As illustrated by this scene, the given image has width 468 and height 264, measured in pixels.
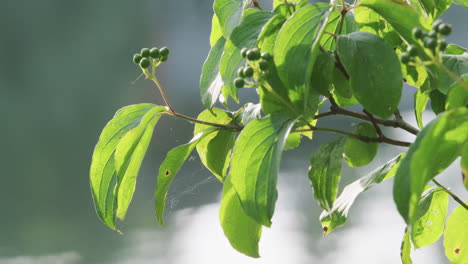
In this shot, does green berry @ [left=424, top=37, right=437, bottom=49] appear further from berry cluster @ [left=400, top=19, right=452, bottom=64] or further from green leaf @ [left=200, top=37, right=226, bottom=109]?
green leaf @ [left=200, top=37, right=226, bottom=109]

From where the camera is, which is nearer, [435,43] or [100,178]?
[435,43]

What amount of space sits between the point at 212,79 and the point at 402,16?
16 cm

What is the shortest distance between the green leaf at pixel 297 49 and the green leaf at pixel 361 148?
13 cm

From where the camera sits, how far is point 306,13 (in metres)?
0.43

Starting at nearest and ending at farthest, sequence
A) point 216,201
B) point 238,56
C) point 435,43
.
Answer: point 435,43, point 238,56, point 216,201

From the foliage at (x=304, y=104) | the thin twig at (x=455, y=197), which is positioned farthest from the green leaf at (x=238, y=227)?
the thin twig at (x=455, y=197)

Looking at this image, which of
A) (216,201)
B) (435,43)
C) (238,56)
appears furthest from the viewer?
(216,201)

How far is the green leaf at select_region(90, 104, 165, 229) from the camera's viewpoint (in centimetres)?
54

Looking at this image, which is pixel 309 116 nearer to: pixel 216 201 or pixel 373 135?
pixel 373 135

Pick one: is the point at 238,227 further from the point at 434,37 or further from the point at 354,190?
the point at 434,37

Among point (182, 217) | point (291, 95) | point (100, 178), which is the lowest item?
point (182, 217)

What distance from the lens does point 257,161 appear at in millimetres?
440

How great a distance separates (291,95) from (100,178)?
0.21 meters

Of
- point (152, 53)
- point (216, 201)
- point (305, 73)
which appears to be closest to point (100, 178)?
point (152, 53)
